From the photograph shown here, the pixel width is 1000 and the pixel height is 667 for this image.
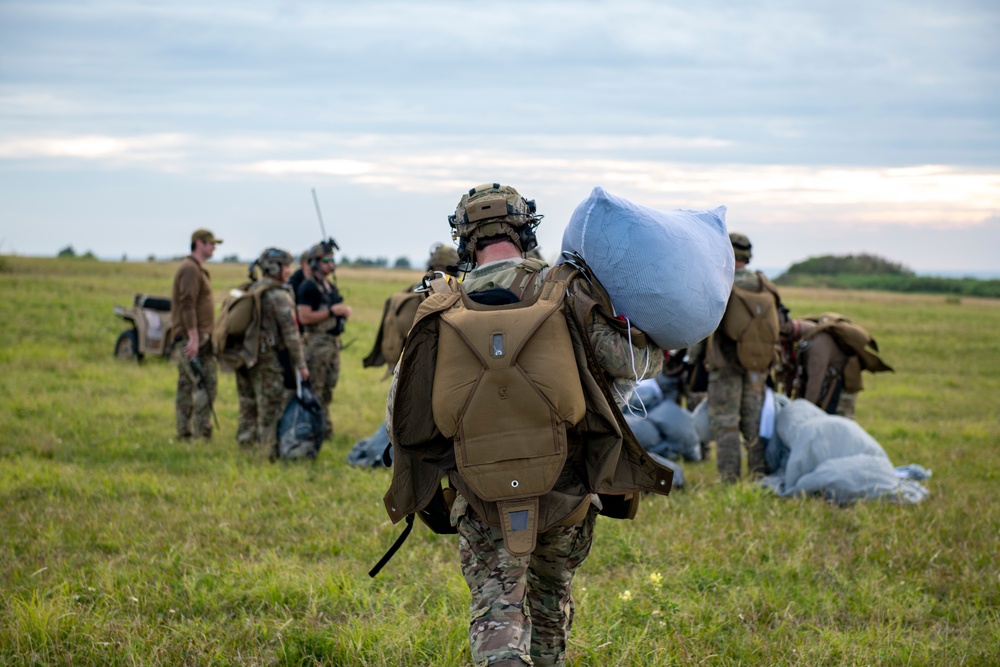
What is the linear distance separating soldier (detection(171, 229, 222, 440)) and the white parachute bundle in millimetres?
7310

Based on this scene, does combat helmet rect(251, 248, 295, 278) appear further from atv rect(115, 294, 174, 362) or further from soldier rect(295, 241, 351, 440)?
atv rect(115, 294, 174, 362)

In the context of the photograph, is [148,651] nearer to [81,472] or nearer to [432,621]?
[432,621]

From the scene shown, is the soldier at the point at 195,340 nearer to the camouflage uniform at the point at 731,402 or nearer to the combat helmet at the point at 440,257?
the combat helmet at the point at 440,257

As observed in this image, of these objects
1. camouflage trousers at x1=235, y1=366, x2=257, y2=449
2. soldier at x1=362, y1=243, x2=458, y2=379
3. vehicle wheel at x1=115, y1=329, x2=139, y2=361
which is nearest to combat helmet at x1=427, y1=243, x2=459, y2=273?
soldier at x1=362, y1=243, x2=458, y2=379

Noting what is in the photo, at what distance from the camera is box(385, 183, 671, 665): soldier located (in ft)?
10.2

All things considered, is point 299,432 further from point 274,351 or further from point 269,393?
point 274,351

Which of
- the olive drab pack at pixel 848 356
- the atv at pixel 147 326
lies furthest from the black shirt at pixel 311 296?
the atv at pixel 147 326

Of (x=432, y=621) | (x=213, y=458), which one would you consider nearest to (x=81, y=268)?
(x=213, y=458)

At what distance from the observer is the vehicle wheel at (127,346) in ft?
53.4

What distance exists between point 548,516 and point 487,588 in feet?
1.13

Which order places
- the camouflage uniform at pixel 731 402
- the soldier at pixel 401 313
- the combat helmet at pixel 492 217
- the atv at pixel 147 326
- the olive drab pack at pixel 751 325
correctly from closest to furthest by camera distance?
the combat helmet at pixel 492 217 → the olive drab pack at pixel 751 325 → the camouflage uniform at pixel 731 402 → the soldier at pixel 401 313 → the atv at pixel 147 326

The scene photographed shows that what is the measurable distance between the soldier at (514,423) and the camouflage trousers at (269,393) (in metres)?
5.77

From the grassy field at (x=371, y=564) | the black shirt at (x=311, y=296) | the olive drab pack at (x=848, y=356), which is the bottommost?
the grassy field at (x=371, y=564)

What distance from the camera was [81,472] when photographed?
778 cm
